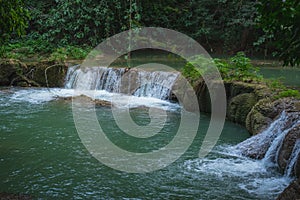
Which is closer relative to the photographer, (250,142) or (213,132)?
(250,142)

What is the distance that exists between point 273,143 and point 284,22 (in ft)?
11.4

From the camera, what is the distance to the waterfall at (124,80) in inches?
461

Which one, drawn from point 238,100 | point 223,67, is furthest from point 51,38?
point 238,100

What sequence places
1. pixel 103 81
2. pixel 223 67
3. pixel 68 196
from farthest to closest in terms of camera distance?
1. pixel 103 81
2. pixel 223 67
3. pixel 68 196

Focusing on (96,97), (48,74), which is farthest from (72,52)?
(96,97)

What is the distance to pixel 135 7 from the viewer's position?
58.2 ft

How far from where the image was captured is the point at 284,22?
3.11 meters

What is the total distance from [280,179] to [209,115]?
163 inches

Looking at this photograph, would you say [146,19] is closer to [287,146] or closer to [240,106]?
[240,106]

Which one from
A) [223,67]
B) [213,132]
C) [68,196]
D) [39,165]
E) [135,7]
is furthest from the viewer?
[135,7]

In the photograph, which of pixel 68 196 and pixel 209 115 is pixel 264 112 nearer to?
pixel 209 115

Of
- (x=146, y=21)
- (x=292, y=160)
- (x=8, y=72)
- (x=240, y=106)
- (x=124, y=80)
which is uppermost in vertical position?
(x=146, y=21)

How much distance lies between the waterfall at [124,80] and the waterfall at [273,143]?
15.9 feet

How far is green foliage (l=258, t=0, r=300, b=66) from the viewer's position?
3.04 metres
